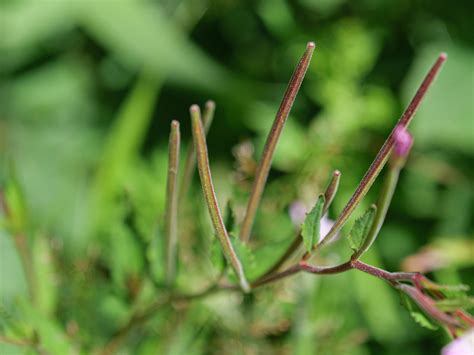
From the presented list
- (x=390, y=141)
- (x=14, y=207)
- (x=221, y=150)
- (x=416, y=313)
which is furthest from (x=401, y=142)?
(x=221, y=150)

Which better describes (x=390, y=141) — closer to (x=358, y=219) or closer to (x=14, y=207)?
(x=358, y=219)

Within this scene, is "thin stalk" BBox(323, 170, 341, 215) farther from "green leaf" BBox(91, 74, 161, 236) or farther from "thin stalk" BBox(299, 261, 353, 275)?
"green leaf" BBox(91, 74, 161, 236)

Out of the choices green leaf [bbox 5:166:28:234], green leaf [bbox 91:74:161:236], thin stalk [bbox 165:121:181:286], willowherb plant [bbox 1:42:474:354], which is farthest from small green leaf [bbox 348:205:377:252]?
green leaf [bbox 91:74:161:236]

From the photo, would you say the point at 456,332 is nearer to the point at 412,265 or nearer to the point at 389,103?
the point at 412,265

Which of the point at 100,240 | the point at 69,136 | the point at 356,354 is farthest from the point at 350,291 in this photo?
the point at 69,136

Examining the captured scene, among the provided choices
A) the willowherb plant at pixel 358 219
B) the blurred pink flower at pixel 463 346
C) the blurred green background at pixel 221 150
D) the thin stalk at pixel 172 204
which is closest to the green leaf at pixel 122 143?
the blurred green background at pixel 221 150

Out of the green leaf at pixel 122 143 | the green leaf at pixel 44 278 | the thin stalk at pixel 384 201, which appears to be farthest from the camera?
the green leaf at pixel 122 143

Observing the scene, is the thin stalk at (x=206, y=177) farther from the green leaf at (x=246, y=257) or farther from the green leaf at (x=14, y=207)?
the green leaf at (x=14, y=207)
